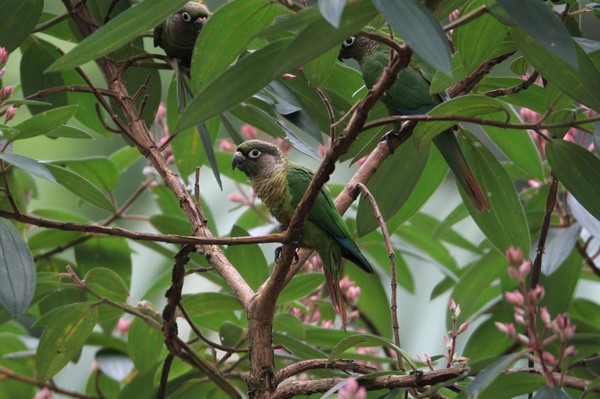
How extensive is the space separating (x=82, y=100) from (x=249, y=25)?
79cm

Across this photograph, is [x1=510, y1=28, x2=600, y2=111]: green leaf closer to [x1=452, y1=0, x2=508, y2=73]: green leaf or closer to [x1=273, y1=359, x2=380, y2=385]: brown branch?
[x1=452, y1=0, x2=508, y2=73]: green leaf

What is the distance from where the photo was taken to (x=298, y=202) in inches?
66.7

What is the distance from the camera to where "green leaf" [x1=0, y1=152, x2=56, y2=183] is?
119cm

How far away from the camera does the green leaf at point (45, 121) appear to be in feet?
4.27

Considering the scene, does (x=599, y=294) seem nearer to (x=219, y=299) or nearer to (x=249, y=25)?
(x=219, y=299)

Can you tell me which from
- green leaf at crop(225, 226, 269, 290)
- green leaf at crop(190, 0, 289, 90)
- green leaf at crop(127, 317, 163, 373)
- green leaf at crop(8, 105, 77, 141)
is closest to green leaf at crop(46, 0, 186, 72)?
green leaf at crop(190, 0, 289, 90)

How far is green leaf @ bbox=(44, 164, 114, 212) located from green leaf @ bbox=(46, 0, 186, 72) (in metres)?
0.48

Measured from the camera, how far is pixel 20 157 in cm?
122

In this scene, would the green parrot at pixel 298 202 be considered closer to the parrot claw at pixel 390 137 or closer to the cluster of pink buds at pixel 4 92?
the parrot claw at pixel 390 137

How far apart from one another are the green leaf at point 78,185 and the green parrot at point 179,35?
277mm

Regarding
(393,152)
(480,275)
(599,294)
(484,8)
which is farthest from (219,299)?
(599,294)

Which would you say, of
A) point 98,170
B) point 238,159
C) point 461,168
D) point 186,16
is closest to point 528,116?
point 461,168

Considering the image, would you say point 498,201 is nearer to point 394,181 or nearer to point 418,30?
point 394,181

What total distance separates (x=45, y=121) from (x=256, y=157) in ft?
1.86
